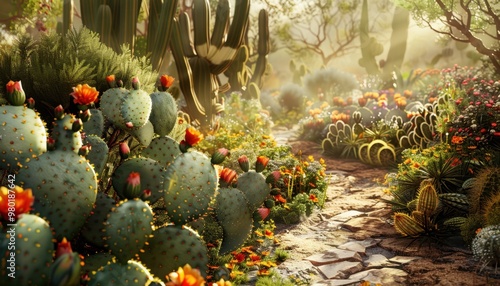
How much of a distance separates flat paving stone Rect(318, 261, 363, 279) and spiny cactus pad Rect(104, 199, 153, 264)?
8.41ft

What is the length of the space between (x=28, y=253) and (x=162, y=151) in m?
2.06

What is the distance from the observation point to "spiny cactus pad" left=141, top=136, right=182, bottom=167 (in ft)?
14.1

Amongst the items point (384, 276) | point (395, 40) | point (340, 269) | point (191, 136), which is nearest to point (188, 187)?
point (191, 136)

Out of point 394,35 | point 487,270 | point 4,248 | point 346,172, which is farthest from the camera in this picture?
point 394,35

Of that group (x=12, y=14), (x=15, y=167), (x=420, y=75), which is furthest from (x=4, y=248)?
(x=420, y=75)

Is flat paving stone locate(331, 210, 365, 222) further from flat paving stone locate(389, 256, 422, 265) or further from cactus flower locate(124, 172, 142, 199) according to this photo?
cactus flower locate(124, 172, 142, 199)

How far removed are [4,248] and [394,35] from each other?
20.1 metres

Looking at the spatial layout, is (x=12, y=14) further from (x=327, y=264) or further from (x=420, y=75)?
(x=420, y=75)

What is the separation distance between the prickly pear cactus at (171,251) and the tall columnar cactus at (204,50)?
19.9ft

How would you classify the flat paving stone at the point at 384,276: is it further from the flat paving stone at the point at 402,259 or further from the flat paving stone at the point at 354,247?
the flat paving stone at the point at 354,247

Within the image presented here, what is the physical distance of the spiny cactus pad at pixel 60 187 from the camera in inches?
110

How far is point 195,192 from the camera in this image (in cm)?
337

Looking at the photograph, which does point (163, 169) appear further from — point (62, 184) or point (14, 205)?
point (14, 205)

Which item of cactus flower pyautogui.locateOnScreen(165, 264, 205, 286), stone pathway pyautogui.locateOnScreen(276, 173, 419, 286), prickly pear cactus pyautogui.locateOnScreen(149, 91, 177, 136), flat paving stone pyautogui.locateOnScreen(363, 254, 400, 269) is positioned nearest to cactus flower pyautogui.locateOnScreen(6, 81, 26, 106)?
prickly pear cactus pyautogui.locateOnScreen(149, 91, 177, 136)
